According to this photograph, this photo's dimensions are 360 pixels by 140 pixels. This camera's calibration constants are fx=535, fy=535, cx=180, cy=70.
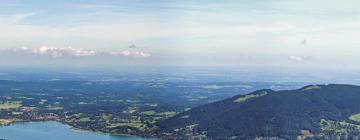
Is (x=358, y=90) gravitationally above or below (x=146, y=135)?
above

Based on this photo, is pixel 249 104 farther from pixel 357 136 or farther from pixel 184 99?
pixel 184 99

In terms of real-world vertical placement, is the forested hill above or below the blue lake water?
above

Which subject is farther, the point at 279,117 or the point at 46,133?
the point at 46,133

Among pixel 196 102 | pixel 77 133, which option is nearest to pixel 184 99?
pixel 196 102

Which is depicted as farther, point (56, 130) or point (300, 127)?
point (56, 130)

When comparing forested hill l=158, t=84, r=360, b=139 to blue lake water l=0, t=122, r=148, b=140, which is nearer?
forested hill l=158, t=84, r=360, b=139
